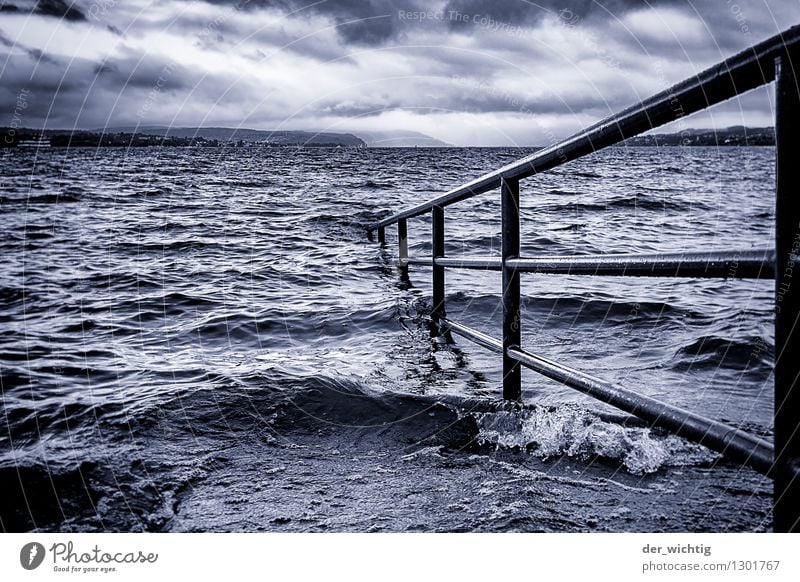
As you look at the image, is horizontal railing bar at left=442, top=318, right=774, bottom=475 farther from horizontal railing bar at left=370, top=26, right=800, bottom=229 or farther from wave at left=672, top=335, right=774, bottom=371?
wave at left=672, top=335, right=774, bottom=371

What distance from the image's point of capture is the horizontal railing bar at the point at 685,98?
0.90 m

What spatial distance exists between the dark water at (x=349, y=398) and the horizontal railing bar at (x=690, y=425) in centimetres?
30

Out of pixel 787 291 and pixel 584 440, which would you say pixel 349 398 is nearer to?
pixel 584 440

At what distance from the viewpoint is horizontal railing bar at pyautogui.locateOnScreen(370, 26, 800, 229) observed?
2.94ft

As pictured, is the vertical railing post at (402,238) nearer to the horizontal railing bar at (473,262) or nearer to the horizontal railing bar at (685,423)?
the horizontal railing bar at (473,262)

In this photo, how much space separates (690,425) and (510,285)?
1084mm

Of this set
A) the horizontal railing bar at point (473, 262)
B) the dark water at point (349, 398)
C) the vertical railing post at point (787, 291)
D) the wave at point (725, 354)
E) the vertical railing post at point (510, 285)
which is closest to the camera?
the vertical railing post at point (787, 291)

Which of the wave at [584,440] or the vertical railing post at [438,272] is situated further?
the vertical railing post at [438,272]

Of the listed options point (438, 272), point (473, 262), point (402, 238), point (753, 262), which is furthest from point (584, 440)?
point (402, 238)

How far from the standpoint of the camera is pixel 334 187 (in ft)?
62.4

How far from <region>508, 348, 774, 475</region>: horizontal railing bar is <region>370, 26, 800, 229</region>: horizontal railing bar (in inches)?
24.5

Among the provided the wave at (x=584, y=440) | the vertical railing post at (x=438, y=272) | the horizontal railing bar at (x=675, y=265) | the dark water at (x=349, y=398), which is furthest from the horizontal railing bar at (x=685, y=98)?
the vertical railing post at (x=438, y=272)

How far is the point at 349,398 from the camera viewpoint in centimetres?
246
